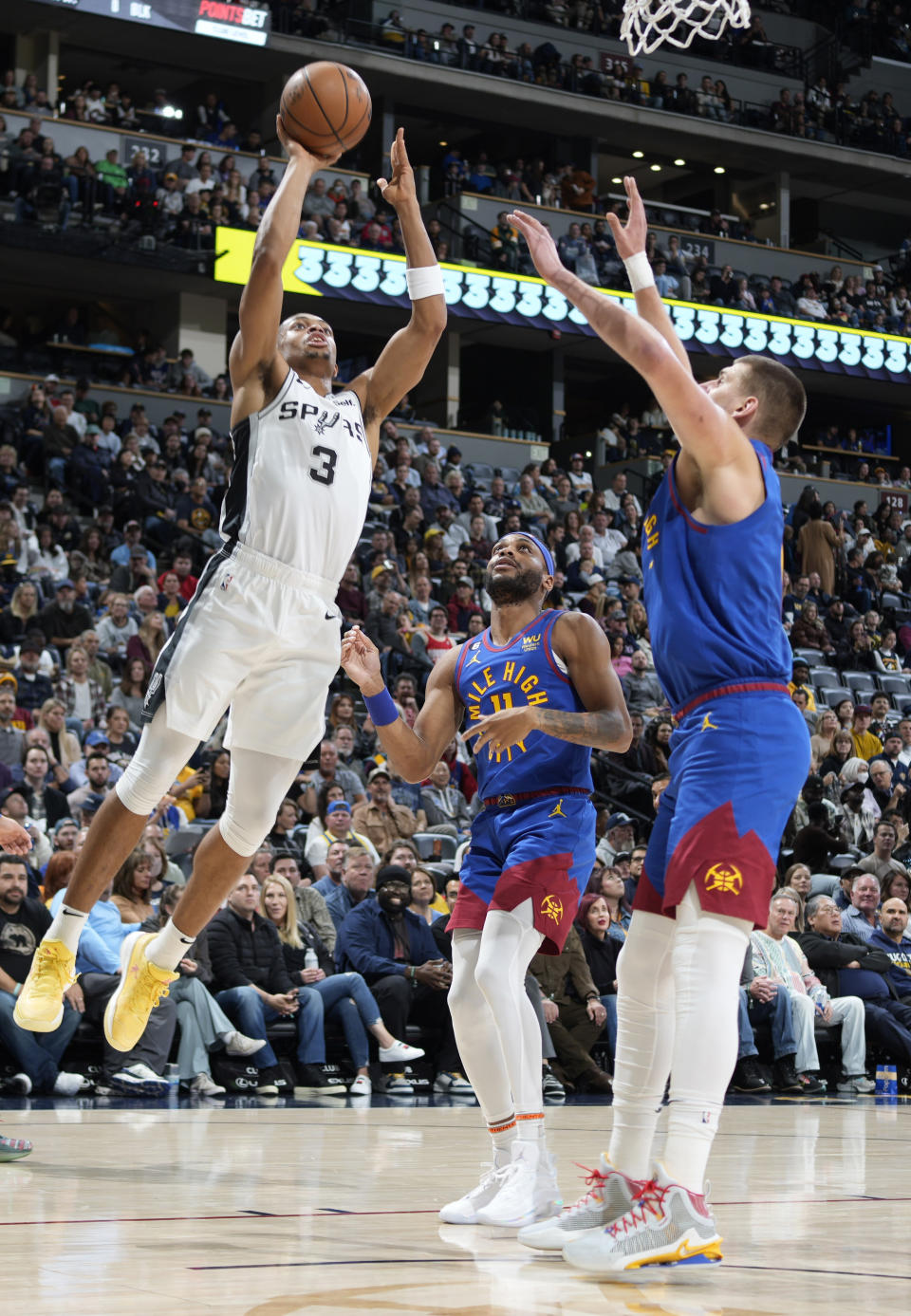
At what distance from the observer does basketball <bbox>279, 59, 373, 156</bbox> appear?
514 centimetres

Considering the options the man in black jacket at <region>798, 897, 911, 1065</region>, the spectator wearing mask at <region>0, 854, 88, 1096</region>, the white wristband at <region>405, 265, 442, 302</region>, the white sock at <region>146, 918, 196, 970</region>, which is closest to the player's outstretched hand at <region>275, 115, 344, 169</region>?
the white wristband at <region>405, 265, 442, 302</region>

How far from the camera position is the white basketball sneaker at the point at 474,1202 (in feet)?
15.1

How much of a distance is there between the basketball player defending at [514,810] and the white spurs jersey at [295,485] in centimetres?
32

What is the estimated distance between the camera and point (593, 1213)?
163 inches

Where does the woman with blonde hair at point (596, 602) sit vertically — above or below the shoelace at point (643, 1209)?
above

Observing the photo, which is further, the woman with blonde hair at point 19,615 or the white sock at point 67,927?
the woman with blonde hair at point 19,615

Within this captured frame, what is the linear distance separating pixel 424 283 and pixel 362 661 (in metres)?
1.47

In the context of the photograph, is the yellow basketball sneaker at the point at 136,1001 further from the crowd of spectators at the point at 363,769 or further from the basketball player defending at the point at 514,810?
the crowd of spectators at the point at 363,769

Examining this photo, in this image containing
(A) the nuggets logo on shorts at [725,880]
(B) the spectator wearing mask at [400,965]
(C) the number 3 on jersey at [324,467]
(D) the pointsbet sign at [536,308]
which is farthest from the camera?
(D) the pointsbet sign at [536,308]

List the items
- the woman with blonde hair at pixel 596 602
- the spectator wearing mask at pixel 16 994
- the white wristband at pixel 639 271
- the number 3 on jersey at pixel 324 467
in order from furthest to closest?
the woman with blonde hair at pixel 596 602, the spectator wearing mask at pixel 16 994, the number 3 on jersey at pixel 324 467, the white wristband at pixel 639 271

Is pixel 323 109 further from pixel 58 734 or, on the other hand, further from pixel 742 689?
pixel 58 734

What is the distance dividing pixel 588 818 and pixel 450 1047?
549 centimetres

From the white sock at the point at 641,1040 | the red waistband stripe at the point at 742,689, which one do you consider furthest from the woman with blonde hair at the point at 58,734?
the red waistband stripe at the point at 742,689

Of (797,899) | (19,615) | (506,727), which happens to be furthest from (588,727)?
(19,615)
